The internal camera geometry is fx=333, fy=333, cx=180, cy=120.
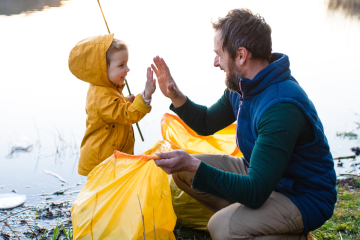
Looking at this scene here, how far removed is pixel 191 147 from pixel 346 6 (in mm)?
15300

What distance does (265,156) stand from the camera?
4.82ft

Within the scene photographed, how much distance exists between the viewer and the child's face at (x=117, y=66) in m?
2.32

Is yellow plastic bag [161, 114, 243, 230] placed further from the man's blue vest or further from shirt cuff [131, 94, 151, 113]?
the man's blue vest

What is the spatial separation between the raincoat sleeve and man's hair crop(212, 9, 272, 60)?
27.7 inches

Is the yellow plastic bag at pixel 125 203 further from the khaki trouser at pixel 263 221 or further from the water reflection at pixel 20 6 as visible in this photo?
the water reflection at pixel 20 6

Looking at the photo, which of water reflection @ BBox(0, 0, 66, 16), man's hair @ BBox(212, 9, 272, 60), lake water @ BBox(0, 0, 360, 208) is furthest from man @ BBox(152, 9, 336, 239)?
water reflection @ BBox(0, 0, 66, 16)

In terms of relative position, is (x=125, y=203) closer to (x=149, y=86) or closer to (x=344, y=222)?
(x=149, y=86)

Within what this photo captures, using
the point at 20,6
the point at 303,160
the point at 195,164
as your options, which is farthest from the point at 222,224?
the point at 20,6

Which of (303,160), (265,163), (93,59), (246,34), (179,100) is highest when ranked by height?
(93,59)

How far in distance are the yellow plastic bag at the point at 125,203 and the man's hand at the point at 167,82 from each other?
477mm

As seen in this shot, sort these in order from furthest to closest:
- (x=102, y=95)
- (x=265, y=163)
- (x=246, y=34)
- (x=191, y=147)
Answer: (x=191, y=147) → (x=102, y=95) → (x=246, y=34) → (x=265, y=163)

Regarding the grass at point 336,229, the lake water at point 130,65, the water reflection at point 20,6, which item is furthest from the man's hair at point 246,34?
the water reflection at point 20,6

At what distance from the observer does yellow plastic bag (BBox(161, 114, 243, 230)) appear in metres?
2.23

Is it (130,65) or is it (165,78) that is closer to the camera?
(165,78)
